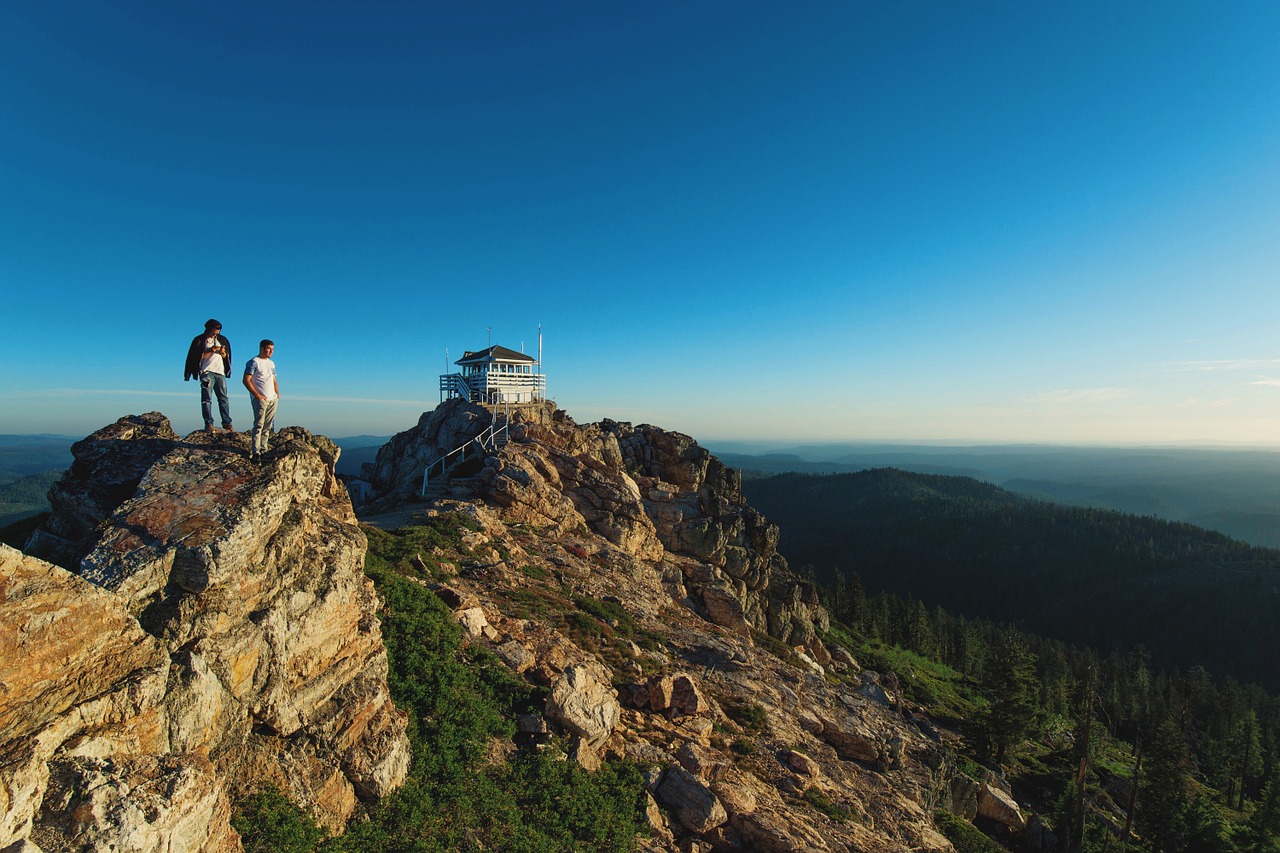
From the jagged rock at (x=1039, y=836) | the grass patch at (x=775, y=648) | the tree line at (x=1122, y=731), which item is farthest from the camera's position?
the tree line at (x=1122, y=731)

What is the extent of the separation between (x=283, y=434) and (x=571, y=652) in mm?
10433

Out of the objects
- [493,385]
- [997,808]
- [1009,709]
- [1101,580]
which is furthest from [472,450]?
[1101,580]

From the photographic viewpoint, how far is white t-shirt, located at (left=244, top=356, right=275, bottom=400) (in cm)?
1081

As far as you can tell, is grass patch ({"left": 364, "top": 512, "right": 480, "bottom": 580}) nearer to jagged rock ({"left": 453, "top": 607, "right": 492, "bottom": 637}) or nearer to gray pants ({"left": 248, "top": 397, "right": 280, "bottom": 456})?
jagged rock ({"left": 453, "top": 607, "right": 492, "bottom": 637})

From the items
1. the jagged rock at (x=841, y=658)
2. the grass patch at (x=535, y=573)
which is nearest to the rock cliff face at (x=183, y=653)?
the grass patch at (x=535, y=573)

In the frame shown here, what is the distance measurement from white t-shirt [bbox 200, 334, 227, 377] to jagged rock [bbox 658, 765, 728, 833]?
14103 millimetres

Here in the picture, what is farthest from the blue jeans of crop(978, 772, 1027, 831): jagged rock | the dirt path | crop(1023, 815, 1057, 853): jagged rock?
crop(1023, 815, 1057, 853): jagged rock

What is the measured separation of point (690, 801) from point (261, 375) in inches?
528

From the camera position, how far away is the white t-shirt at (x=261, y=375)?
426 inches

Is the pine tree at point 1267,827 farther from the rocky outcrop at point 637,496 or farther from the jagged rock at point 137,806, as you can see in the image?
the jagged rock at point 137,806

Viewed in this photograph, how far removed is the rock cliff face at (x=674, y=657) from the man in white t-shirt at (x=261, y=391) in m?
7.70

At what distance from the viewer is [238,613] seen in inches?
345

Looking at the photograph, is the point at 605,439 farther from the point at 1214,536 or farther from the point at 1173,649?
the point at 1214,536

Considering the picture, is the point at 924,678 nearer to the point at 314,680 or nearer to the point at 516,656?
the point at 516,656
